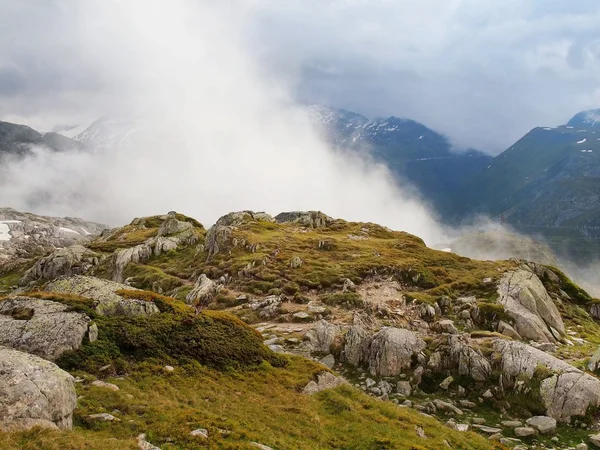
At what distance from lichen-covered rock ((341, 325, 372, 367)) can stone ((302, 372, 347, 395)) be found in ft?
26.6

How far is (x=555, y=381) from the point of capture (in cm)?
2795

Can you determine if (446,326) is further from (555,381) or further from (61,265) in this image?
(61,265)

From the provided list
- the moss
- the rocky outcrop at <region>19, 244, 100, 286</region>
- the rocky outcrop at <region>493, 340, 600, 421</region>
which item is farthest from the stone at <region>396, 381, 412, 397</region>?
the rocky outcrop at <region>19, 244, 100, 286</region>

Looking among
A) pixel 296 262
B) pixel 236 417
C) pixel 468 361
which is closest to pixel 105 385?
pixel 236 417

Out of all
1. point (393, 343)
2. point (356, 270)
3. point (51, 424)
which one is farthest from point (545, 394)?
point (356, 270)

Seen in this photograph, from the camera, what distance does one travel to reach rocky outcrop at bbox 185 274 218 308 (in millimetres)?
53756

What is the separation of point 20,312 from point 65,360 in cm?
521

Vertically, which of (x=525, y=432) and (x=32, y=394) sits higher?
(x=32, y=394)

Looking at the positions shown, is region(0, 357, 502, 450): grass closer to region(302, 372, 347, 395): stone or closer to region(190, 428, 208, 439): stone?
region(190, 428, 208, 439): stone

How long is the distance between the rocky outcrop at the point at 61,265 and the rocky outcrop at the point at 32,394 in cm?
7506

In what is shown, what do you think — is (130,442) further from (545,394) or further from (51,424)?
(545,394)

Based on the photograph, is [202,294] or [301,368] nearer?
[301,368]

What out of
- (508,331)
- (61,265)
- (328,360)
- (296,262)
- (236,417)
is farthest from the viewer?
(61,265)

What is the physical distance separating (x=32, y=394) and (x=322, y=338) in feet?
85.2
